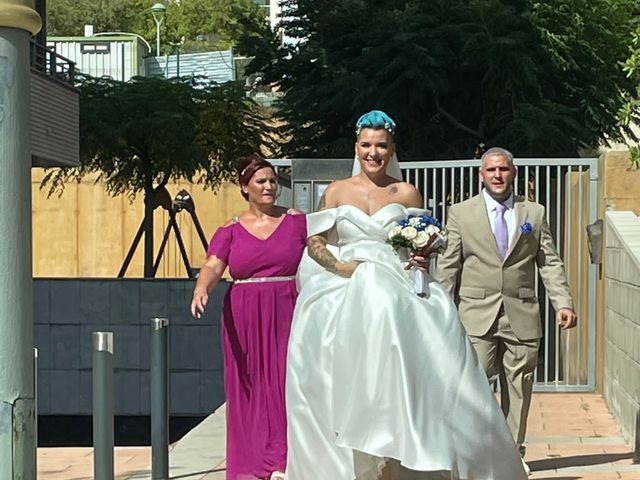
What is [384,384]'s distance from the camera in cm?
670

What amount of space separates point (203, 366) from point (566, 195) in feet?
24.7

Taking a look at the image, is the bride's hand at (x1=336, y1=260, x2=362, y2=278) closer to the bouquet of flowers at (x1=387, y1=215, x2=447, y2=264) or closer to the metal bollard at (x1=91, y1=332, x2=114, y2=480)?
the bouquet of flowers at (x1=387, y1=215, x2=447, y2=264)

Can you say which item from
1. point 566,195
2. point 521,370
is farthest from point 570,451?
point 566,195

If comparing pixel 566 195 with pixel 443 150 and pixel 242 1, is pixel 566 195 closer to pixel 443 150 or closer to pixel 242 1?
pixel 443 150

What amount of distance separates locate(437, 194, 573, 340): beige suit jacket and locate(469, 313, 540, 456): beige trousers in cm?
5

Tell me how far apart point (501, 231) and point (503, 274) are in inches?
9.7

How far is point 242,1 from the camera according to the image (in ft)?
279

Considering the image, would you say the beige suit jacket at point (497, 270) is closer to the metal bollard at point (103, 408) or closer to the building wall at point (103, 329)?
the metal bollard at point (103, 408)

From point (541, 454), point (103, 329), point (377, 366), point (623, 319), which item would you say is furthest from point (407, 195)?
point (103, 329)

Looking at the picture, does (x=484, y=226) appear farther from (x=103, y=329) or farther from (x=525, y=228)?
(x=103, y=329)

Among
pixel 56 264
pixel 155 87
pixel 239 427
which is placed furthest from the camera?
→ pixel 56 264

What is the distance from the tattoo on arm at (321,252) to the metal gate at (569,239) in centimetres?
546

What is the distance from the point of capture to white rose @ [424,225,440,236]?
6.94 meters

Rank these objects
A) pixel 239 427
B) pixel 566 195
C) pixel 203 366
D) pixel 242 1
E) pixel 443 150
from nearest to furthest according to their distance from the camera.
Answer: pixel 239 427 → pixel 566 195 → pixel 203 366 → pixel 443 150 → pixel 242 1
